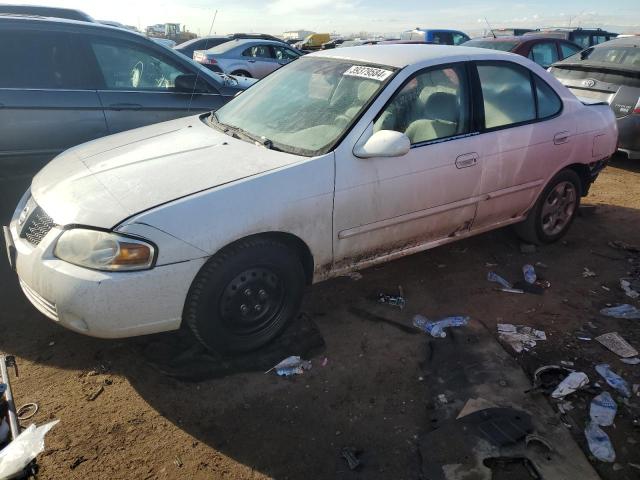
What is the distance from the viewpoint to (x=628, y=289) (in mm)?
3949

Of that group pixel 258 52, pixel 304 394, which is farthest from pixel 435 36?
pixel 304 394

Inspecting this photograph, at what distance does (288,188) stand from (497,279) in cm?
210

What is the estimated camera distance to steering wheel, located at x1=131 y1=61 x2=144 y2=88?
481 cm

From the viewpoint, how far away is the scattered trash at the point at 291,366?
9.56 feet

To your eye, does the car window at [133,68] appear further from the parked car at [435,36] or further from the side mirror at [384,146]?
the parked car at [435,36]

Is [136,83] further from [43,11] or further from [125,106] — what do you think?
[43,11]

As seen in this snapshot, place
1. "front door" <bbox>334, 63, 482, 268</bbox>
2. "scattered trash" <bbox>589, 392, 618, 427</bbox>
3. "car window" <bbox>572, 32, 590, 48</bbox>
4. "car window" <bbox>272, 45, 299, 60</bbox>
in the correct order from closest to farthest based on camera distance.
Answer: "scattered trash" <bbox>589, 392, 618, 427</bbox> → "front door" <bbox>334, 63, 482, 268</bbox> → "car window" <bbox>572, 32, 590, 48</bbox> → "car window" <bbox>272, 45, 299, 60</bbox>

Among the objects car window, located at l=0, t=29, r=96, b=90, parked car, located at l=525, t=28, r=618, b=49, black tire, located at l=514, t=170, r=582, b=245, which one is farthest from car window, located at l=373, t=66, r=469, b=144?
parked car, located at l=525, t=28, r=618, b=49

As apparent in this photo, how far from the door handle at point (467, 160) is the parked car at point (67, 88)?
2.85 metres

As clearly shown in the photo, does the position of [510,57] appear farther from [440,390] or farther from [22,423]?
[22,423]


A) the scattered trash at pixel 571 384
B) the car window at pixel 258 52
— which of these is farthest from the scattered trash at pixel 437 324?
the car window at pixel 258 52

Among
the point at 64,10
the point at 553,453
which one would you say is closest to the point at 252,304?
the point at 553,453

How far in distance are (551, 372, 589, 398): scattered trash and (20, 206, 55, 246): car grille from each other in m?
2.91

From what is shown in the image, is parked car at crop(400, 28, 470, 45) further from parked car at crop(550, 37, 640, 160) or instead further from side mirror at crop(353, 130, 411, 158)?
side mirror at crop(353, 130, 411, 158)
